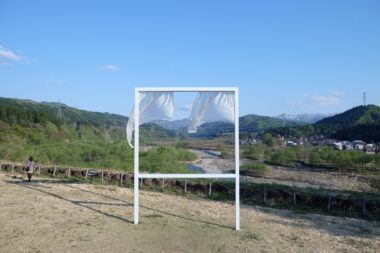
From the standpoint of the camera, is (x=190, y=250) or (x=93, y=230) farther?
(x=93, y=230)

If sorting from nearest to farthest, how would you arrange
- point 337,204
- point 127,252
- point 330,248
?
point 127,252, point 330,248, point 337,204

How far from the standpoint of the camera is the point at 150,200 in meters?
10.7

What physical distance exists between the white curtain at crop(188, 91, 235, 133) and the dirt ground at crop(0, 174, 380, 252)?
222 cm

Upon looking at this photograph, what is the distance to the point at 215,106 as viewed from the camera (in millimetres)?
7742

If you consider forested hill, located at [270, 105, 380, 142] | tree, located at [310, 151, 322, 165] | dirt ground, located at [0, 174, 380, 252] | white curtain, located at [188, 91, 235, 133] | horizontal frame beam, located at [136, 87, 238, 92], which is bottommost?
tree, located at [310, 151, 322, 165]

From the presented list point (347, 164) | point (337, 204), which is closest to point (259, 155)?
point (347, 164)

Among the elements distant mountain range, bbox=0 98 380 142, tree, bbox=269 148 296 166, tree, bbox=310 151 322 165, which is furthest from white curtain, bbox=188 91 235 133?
tree, bbox=310 151 322 165

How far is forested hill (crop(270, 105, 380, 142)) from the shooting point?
241 ft

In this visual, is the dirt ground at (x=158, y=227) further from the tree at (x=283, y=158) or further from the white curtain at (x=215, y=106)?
the tree at (x=283, y=158)

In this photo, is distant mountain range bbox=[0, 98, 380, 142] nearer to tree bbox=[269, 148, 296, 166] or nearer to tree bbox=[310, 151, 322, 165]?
tree bbox=[310, 151, 322, 165]

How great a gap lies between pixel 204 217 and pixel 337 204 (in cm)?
527

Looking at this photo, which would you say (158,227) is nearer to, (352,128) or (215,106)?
(215,106)

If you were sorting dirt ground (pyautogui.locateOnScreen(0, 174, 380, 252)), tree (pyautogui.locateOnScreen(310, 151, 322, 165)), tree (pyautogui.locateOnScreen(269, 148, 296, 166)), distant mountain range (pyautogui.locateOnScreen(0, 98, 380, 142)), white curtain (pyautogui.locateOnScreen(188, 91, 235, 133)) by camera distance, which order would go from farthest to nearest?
1. tree (pyautogui.locateOnScreen(310, 151, 322, 165))
2. tree (pyautogui.locateOnScreen(269, 148, 296, 166))
3. distant mountain range (pyautogui.locateOnScreen(0, 98, 380, 142))
4. white curtain (pyautogui.locateOnScreen(188, 91, 235, 133))
5. dirt ground (pyautogui.locateOnScreen(0, 174, 380, 252))

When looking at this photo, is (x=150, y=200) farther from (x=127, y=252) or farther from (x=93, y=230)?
(x=127, y=252)
